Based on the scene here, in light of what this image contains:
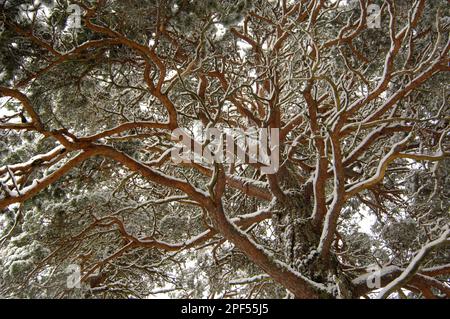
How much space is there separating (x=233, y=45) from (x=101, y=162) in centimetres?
284

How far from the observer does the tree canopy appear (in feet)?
14.0

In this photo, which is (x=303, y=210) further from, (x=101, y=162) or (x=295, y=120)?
(x=101, y=162)

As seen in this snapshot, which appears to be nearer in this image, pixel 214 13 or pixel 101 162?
pixel 214 13

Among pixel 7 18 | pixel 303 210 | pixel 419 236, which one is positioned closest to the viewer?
pixel 7 18

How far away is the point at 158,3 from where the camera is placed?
451 cm

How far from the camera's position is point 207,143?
3.83 meters

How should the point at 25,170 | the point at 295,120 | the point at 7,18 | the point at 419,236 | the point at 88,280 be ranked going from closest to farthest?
the point at 7,18, the point at 25,170, the point at 88,280, the point at 419,236, the point at 295,120

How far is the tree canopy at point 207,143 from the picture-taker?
4.28m

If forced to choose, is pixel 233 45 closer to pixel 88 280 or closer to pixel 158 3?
pixel 158 3
